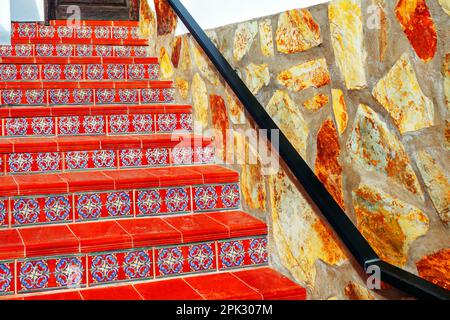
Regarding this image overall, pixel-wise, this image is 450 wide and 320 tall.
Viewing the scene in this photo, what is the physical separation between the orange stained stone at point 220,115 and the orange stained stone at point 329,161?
2.72 ft

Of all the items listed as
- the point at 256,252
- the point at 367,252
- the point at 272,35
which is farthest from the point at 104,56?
the point at 367,252

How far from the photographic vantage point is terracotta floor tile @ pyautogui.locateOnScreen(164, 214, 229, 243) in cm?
205

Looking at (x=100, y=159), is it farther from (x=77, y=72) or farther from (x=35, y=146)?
(x=77, y=72)

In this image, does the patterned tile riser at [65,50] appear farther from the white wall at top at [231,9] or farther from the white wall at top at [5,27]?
the white wall at top at [231,9]

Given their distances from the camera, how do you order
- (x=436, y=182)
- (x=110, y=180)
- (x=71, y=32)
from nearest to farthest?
(x=436, y=182), (x=110, y=180), (x=71, y=32)

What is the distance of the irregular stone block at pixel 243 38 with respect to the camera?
91.7 inches

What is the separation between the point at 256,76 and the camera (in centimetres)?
231

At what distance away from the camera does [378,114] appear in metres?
1.54

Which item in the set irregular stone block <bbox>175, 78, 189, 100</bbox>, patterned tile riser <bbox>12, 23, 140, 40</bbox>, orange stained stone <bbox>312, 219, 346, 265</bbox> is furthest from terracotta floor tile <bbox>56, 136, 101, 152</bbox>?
patterned tile riser <bbox>12, 23, 140, 40</bbox>

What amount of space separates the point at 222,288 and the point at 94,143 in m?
1.16

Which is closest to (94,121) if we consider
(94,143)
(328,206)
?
(94,143)

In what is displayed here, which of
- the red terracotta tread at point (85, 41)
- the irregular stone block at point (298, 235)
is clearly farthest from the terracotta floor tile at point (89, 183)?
the red terracotta tread at point (85, 41)

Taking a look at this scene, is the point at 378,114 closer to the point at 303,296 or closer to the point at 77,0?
the point at 303,296

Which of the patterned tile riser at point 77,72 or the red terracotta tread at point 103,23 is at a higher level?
the red terracotta tread at point 103,23
